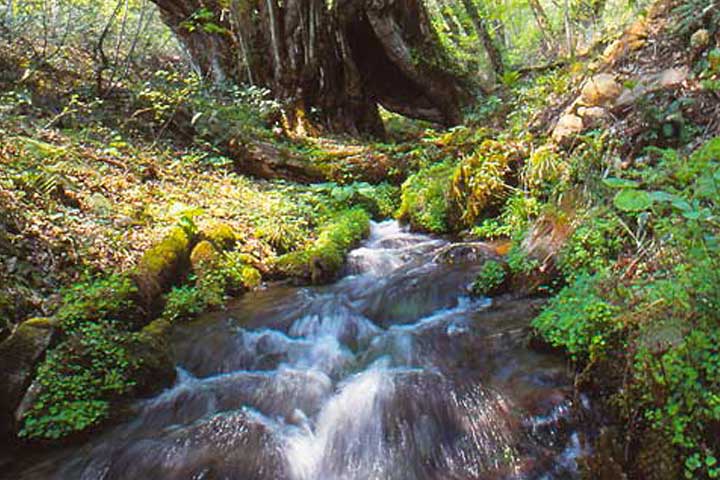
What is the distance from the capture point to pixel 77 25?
1169 centimetres

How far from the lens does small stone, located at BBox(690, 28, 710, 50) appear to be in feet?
16.3

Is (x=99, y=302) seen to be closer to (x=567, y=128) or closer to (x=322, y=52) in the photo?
(x=567, y=128)

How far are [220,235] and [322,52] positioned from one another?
26.7 feet

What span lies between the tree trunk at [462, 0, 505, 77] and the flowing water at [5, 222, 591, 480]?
40.6 ft

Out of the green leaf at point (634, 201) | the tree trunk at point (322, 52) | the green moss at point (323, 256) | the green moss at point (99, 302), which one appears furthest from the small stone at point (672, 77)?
the tree trunk at point (322, 52)

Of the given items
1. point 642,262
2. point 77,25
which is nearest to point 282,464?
point 642,262

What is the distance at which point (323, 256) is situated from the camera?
20.9ft

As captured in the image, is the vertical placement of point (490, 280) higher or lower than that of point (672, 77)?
lower

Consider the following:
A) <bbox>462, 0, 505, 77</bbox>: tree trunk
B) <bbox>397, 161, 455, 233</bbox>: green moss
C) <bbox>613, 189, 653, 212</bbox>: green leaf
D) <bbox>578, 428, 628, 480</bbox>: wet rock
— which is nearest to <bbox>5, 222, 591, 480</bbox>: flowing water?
<bbox>578, 428, 628, 480</bbox>: wet rock

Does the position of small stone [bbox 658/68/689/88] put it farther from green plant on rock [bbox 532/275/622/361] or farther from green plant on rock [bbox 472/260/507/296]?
green plant on rock [bbox 532/275/622/361]

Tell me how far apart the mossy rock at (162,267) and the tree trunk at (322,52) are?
6676 millimetres

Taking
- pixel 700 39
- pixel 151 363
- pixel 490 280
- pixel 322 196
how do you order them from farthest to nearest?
1. pixel 322 196
2. pixel 700 39
3. pixel 490 280
4. pixel 151 363

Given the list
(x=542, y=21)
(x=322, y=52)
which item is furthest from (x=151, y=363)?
(x=542, y=21)

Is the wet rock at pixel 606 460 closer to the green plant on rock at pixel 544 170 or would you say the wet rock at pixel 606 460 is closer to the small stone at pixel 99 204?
the green plant on rock at pixel 544 170
